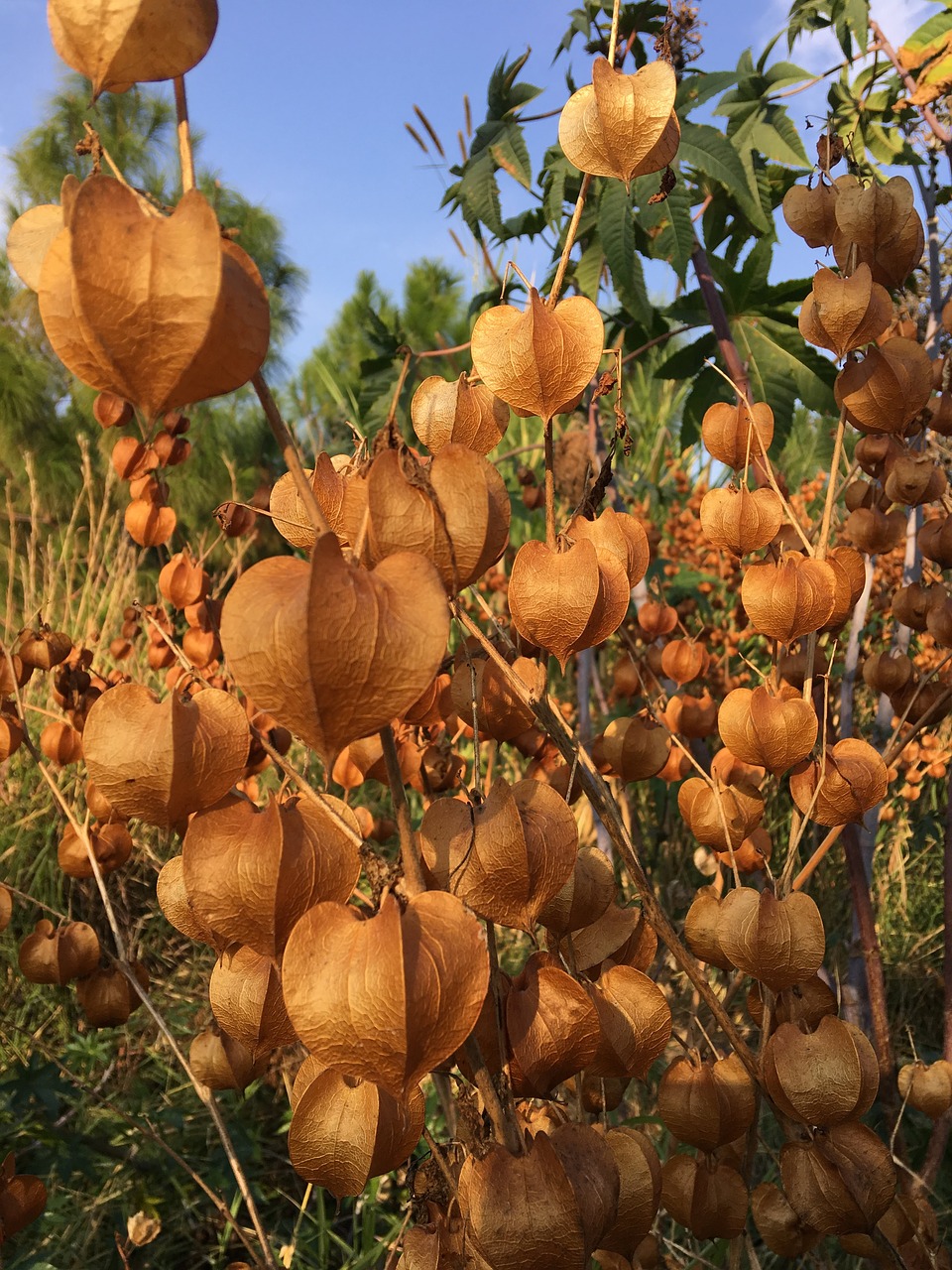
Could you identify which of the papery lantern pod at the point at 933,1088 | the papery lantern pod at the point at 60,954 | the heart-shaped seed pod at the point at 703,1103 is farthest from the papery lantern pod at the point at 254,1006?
the papery lantern pod at the point at 933,1088

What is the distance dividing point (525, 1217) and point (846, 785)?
394mm

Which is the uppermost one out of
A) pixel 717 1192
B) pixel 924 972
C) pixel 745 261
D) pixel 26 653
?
pixel 745 261

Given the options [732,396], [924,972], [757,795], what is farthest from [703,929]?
[924,972]

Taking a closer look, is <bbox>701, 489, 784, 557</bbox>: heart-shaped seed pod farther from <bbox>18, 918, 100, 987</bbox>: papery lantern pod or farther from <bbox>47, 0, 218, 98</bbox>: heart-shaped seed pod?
<bbox>18, 918, 100, 987</bbox>: papery lantern pod

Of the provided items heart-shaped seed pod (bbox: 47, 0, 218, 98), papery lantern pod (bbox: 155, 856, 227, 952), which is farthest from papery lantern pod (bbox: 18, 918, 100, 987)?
heart-shaped seed pod (bbox: 47, 0, 218, 98)

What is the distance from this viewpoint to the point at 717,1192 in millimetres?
603

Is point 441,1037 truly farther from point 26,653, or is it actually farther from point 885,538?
point 26,653

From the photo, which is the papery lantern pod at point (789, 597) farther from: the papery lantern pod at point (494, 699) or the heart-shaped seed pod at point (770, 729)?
the papery lantern pod at point (494, 699)

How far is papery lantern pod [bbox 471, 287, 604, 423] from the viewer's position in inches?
18.4

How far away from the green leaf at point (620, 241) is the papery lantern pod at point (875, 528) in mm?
597

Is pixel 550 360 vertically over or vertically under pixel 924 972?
over

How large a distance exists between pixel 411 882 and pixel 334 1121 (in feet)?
0.43

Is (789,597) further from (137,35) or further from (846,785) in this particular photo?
(137,35)

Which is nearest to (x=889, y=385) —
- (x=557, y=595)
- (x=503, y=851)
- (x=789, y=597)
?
(x=789, y=597)
